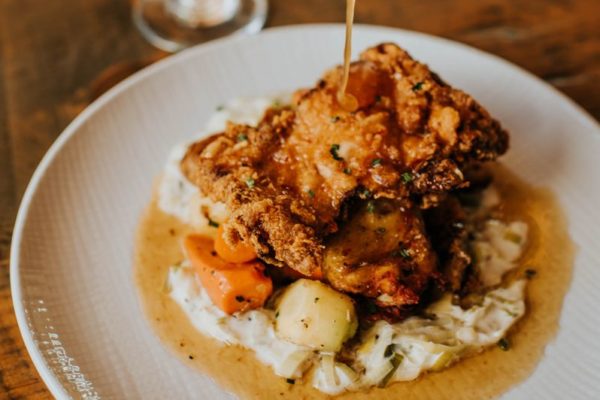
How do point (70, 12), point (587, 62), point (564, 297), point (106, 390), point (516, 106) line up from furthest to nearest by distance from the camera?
point (70, 12) < point (587, 62) < point (516, 106) < point (564, 297) < point (106, 390)

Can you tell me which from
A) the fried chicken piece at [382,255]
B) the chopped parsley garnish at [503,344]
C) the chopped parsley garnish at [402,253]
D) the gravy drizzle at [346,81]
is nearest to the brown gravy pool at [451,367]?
the chopped parsley garnish at [503,344]

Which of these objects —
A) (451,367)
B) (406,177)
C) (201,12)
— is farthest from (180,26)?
(451,367)

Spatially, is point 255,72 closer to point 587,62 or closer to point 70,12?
point 70,12

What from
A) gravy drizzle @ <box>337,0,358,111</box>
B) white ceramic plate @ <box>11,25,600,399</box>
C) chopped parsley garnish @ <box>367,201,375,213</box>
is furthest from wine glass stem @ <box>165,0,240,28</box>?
A: chopped parsley garnish @ <box>367,201,375,213</box>

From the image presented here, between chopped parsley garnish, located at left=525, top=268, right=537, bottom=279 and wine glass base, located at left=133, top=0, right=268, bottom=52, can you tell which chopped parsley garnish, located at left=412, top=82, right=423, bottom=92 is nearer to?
chopped parsley garnish, located at left=525, top=268, right=537, bottom=279

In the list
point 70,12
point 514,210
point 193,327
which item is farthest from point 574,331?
point 70,12
